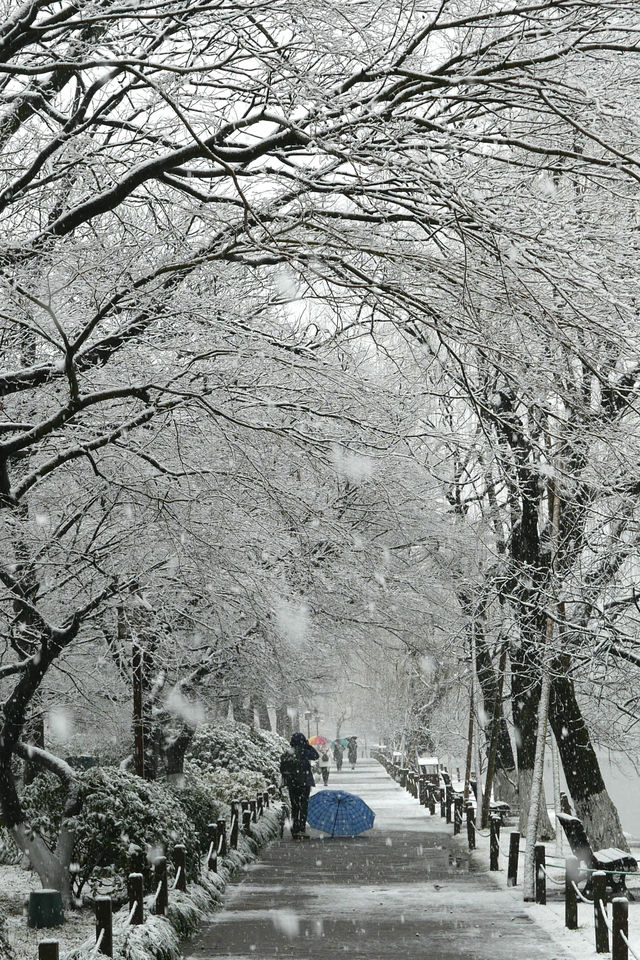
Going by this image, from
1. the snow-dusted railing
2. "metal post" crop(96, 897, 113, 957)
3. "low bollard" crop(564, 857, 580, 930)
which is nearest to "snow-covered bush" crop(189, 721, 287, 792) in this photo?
the snow-dusted railing

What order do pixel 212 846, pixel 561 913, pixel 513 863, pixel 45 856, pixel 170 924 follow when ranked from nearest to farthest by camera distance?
pixel 170 924 < pixel 45 856 < pixel 561 913 < pixel 513 863 < pixel 212 846

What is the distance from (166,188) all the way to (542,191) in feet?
9.41

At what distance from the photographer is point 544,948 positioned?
10.8 m

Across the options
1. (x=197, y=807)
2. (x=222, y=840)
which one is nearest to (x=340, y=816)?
(x=222, y=840)

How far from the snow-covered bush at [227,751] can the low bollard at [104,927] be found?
70.9ft

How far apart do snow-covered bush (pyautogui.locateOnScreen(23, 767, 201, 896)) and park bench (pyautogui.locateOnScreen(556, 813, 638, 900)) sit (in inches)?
A: 182

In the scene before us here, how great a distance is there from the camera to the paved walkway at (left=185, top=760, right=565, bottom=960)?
11.0 metres

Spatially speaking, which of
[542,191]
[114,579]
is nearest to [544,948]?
[114,579]

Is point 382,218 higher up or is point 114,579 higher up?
point 382,218

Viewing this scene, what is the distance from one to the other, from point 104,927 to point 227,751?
23.1 meters

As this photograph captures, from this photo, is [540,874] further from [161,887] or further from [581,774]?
[161,887]

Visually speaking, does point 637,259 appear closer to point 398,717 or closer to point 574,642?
point 574,642

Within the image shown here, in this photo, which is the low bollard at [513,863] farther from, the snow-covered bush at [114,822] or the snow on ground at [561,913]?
the snow-covered bush at [114,822]

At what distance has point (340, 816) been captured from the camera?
77.0ft
